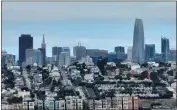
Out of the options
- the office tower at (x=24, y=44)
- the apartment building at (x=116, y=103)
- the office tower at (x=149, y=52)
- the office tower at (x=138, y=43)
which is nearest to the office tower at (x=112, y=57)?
the office tower at (x=138, y=43)

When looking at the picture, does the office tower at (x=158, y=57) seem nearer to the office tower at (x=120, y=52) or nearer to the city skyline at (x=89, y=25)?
the city skyline at (x=89, y=25)

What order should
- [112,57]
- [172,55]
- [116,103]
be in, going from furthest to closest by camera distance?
1. [116,103]
2. [112,57]
3. [172,55]

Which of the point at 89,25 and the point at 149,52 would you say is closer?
the point at 149,52

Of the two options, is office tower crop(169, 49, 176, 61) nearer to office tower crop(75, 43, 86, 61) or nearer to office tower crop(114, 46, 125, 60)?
office tower crop(114, 46, 125, 60)

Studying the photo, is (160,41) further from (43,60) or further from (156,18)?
(43,60)

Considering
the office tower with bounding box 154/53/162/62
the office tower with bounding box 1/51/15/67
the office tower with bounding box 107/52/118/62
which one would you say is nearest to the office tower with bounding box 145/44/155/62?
the office tower with bounding box 154/53/162/62

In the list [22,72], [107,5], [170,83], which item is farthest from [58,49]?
[170,83]

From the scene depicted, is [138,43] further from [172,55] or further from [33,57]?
[33,57]

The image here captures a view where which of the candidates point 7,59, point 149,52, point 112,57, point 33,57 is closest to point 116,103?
point 112,57
